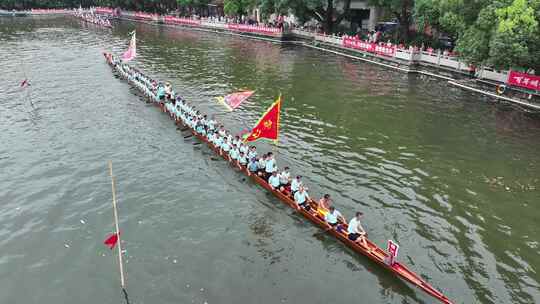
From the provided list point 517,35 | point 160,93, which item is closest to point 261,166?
point 160,93

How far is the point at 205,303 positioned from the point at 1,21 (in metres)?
113

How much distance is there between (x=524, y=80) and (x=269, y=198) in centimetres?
2721

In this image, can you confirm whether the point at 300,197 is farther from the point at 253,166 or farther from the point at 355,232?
the point at 253,166

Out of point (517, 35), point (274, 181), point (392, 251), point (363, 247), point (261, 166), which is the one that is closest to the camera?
point (392, 251)

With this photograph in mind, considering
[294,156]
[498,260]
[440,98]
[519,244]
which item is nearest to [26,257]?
Answer: [294,156]

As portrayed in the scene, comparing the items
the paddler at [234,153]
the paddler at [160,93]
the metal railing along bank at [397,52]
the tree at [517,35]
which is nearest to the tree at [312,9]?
the metal railing along bank at [397,52]

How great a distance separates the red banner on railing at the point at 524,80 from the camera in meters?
33.7

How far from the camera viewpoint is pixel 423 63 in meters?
45.6

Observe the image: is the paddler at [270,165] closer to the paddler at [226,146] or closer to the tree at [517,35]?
the paddler at [226,146]

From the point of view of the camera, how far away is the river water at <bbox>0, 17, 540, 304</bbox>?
14.9 metres

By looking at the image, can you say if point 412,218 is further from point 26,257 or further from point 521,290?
point 26,257

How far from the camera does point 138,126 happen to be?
29.8 meters

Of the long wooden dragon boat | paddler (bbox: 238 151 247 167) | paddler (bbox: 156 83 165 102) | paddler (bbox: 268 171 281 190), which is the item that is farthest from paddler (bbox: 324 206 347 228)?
paddler (bbox: 156 83 165 102)

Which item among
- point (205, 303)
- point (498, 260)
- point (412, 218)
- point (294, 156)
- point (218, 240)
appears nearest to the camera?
point (205, 303)
